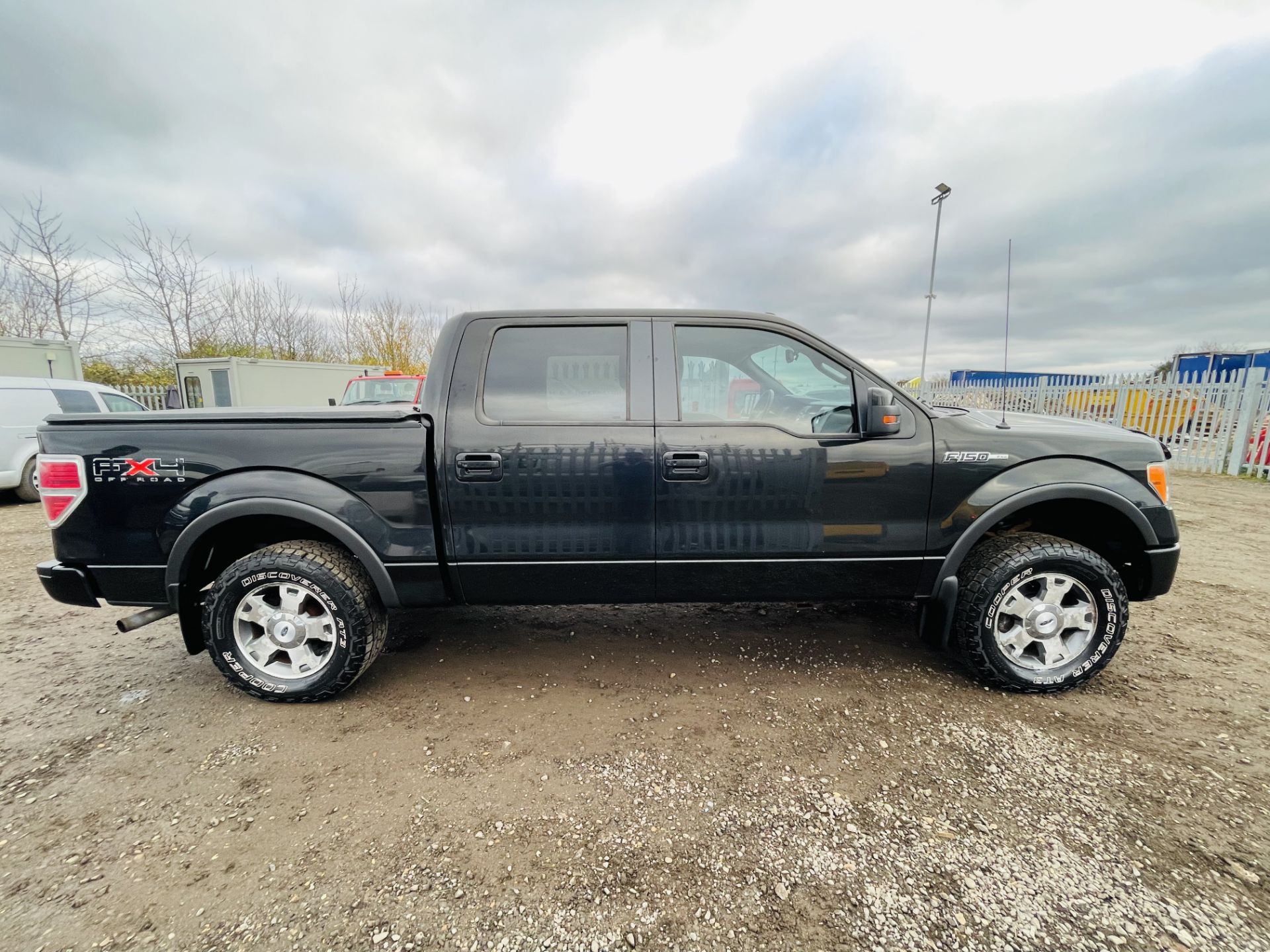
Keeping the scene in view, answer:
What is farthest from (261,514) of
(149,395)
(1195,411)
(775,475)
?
(149,395)

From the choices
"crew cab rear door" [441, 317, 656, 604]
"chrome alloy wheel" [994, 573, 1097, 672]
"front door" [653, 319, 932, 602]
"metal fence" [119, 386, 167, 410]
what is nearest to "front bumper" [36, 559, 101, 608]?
"crew cab rear door" [441, 317, 656, 604]

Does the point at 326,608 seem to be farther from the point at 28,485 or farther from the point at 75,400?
the point at 75,400

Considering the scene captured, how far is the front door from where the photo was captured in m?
2.46

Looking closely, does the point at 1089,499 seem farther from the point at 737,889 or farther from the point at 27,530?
the point at 27,530

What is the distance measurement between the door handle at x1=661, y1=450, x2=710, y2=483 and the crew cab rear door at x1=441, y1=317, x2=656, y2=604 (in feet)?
0.25

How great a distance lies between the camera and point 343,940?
1.46 metres

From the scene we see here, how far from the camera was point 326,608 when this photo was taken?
245cm

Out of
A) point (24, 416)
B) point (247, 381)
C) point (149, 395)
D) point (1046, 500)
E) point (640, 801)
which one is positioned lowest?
point (640, 801)

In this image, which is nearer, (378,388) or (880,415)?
(880,415)

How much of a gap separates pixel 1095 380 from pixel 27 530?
1760cm

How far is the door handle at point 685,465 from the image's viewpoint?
8.01 ft

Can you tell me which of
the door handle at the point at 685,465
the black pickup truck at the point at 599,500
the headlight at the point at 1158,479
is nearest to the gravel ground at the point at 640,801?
the black pickup truck at the point at 599,500

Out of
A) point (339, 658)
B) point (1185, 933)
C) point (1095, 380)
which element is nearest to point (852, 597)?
point (1185, 933)

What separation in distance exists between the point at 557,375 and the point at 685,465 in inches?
31.0
